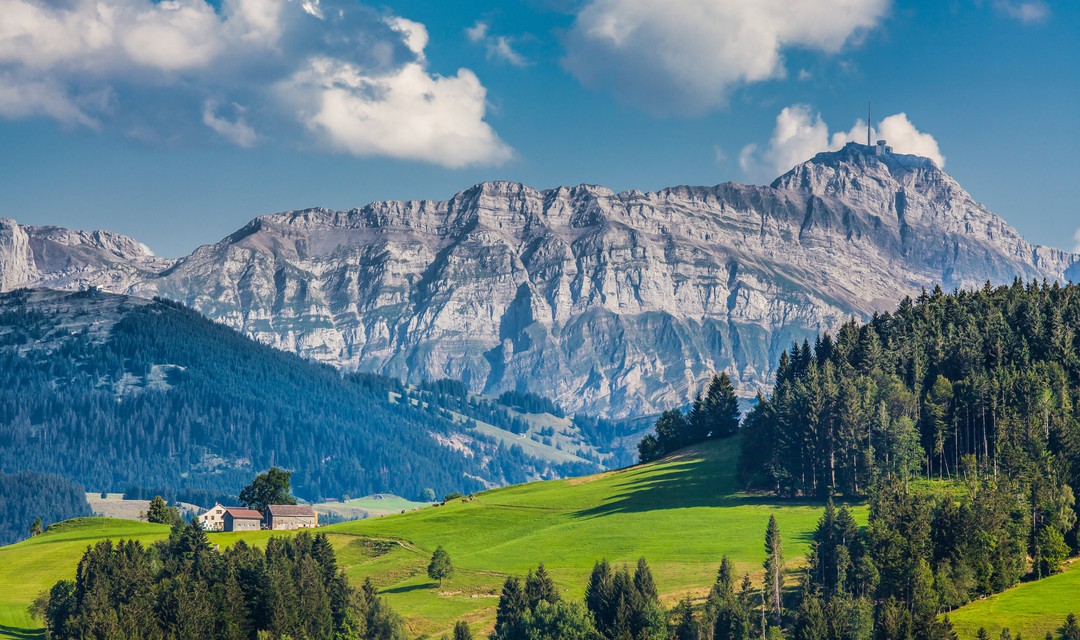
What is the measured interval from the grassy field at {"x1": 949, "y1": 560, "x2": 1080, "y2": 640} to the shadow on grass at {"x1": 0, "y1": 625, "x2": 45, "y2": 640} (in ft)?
349

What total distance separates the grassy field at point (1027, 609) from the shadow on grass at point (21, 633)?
106513 millimetres

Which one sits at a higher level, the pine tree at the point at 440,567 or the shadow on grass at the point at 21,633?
the pine tree at the point at 440,567

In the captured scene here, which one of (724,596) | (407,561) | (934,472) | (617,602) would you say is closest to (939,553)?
(724,596)

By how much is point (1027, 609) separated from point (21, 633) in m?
116

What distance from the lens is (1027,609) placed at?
5281 inches

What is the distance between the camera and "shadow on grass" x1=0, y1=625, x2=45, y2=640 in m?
166

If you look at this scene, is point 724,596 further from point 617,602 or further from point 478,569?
point 478,569

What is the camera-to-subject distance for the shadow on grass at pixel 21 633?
Result: 166 m

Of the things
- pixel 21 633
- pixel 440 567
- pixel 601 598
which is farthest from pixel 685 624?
pixel 21 633

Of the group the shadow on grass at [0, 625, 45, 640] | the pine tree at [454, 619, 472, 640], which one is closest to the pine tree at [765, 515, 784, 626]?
the pine tree at [454, 619, 472, 640]

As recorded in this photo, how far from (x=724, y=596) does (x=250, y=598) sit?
5434 centimetres

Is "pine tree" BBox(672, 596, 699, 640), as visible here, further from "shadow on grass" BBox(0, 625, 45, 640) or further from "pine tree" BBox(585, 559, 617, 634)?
"shadow on grass" BBox(0, 625, 45, 640)

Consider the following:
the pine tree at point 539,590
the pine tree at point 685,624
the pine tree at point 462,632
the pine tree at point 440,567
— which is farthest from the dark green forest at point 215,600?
the pine tree at point 685,624

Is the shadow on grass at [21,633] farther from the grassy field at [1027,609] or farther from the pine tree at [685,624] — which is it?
the grassy field at [1027,609]
